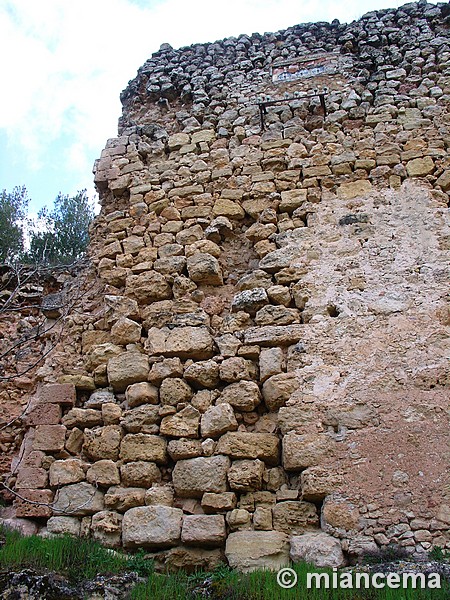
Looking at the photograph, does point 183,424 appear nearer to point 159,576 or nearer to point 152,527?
point 152,527

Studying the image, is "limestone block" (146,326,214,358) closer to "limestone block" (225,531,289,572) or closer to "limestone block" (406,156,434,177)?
"limestone block" (225,531,289,572)

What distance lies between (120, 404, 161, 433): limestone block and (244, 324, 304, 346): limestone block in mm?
852

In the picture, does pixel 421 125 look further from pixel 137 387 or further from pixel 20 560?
pixel 20 560

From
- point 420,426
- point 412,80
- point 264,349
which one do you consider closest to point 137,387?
point 264,349

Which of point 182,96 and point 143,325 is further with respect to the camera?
point 182,96

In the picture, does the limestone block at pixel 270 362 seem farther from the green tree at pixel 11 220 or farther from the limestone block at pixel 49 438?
the green tree at pixel 11 220

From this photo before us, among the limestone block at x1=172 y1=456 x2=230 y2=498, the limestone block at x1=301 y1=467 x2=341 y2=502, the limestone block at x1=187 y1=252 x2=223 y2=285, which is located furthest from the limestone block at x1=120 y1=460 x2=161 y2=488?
the limestone block at x1=187 y1=252 x2=223 y2=285

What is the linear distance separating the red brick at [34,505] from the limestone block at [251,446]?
48.4 inches

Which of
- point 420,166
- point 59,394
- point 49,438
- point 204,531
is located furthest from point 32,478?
point 420,166

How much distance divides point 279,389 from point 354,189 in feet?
6.36

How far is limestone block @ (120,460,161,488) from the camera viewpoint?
4.23 metres

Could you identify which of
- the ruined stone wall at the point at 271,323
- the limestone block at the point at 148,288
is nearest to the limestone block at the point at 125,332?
the ruined stone wall at the point at 271,323

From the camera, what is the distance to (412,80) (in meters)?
5.95

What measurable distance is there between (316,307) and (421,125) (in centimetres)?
213
